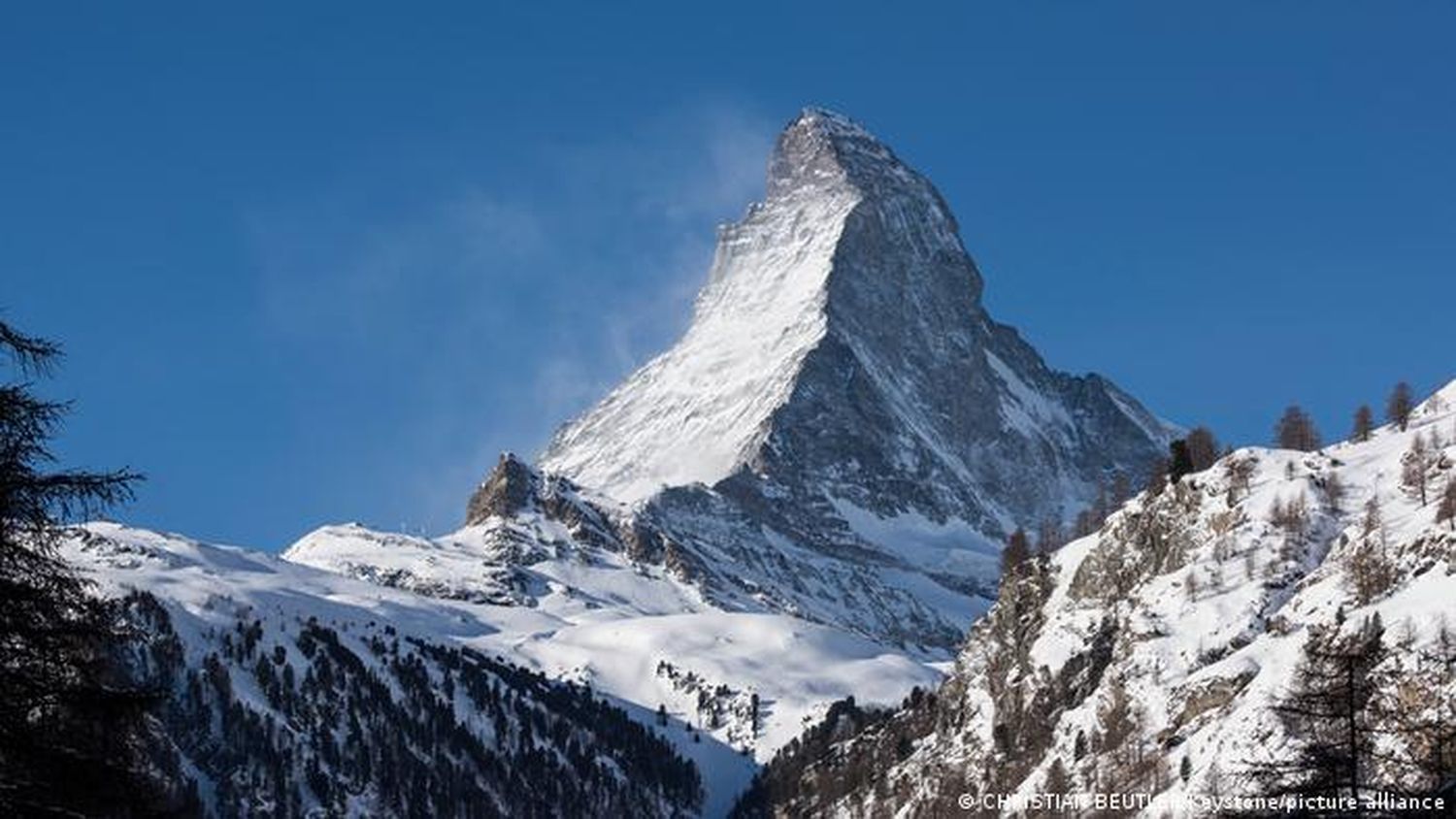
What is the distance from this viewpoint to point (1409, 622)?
6235 inches

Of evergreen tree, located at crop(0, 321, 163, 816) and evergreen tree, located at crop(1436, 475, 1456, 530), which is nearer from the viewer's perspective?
evergreen tree, located at crop(0, 321, 163, 816)

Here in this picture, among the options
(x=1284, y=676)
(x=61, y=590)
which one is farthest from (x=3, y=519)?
(x=1284, y=676)

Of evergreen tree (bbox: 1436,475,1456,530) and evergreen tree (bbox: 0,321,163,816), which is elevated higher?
evergreen tree (bbox: 1436,475,1456,530)

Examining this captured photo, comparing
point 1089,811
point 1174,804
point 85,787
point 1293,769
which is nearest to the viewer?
point 85,787

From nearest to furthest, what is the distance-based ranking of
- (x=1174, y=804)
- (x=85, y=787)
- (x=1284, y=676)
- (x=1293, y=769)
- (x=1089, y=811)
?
(x=85, y=787), (x=1293, y=769), (x=1174, y=804), (x=1284, y=676), (x=1089, y=811)

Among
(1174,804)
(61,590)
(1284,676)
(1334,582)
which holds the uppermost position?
(1334,582)

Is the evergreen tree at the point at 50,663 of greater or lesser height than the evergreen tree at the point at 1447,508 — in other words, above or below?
below

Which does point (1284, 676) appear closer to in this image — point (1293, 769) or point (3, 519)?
point (1293, 769)

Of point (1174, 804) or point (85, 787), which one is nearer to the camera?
point (85, 787)

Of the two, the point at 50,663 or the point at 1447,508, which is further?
the point at 1447,508

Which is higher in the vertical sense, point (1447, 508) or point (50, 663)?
point (1447, 508)

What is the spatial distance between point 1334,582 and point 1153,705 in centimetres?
2245

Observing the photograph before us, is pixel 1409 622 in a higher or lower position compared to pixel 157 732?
higher

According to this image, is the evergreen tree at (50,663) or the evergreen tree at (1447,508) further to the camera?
the evergreen tree at (1447,508)
